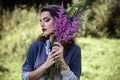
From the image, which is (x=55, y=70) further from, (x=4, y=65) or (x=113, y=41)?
(x=113, y=41)

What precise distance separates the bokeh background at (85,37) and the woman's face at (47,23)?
3543mm

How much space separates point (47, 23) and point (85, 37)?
5.86 metres

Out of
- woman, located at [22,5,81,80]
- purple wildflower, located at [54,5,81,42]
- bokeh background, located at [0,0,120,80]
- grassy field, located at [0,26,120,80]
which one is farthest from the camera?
bokeh background, located at [0,0,120,80]

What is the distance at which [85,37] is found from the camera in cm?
879

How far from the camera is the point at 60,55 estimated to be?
274cm

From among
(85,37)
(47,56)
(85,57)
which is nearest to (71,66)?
(47,56)

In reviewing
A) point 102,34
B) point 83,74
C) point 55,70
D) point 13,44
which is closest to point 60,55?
point 55,70

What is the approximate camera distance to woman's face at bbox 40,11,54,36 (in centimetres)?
294

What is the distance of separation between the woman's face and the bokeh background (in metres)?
3.54

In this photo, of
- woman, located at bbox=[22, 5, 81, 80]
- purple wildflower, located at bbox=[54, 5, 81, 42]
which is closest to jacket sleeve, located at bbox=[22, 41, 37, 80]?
woman, located at bbox=[22, 5, 81, 80]

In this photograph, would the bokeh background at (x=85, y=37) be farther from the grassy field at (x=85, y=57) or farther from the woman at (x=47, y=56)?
the woman at (x=47, y=56)

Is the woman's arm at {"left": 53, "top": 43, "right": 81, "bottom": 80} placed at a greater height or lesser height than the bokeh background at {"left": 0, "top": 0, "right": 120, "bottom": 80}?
greater

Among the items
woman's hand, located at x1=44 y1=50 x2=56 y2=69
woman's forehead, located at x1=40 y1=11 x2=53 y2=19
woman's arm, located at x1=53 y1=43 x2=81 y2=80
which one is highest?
woman's forehead, located at x1=40 y1=11 x2=53 y2=19

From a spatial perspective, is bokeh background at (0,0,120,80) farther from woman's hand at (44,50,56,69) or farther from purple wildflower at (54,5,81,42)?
purple wildflower at (54,5,81,42)
